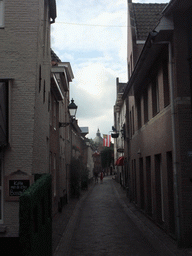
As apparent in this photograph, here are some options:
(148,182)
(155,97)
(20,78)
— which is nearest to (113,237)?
(148,182)

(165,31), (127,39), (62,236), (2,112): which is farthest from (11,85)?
(127,39)

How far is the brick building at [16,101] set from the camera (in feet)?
29.8

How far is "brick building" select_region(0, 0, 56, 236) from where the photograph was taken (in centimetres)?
909

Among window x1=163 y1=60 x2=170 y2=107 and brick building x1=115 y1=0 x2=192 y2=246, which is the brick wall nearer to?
brick building x1=115 y1=0 x2=192 y2=246

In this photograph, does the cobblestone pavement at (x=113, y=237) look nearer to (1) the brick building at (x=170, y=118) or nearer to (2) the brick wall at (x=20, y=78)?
(1) the brick building at (x=170, y=118)

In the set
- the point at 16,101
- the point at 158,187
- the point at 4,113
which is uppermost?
the point at 16,101

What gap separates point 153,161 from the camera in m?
14.2

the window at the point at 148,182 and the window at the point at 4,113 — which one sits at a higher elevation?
the window at the point at 4,113

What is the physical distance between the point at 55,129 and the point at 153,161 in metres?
5.82

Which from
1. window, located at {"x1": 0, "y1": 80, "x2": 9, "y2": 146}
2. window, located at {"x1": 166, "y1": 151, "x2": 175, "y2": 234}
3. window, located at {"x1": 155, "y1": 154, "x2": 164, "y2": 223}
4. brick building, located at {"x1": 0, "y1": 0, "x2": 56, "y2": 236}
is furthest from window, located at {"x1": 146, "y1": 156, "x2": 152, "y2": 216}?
window, located at {"x1": 0, "y1": 80, "x2": 9, "y2": 146}

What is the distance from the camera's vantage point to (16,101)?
9445mm

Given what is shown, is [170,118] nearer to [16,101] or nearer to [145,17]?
[16,101]

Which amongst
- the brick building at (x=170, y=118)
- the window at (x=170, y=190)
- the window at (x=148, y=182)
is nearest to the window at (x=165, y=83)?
the brick building at (x=170, y=118)

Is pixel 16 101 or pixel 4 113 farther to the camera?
pixel 16 101
